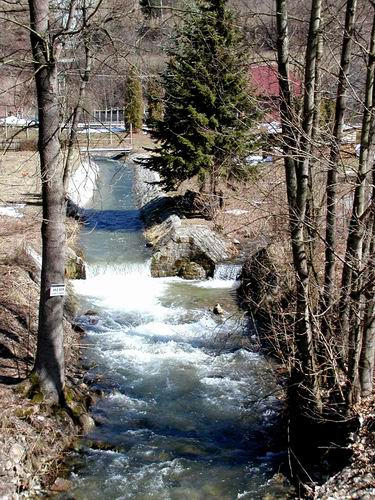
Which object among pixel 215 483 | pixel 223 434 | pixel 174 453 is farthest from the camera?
pixel 223 434

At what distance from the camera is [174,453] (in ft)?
25.2

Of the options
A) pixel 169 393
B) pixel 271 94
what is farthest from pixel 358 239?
pixel 169 393

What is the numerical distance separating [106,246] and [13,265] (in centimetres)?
513

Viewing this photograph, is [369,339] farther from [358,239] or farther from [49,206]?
[49,206]

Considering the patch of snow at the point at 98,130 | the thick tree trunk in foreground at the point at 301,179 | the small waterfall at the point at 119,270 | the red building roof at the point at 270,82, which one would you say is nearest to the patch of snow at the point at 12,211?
the patch of snow at the point at 98,130

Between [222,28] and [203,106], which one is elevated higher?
[222,28]

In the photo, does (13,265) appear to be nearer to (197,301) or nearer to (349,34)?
(197,301)

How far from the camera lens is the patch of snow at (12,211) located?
18.0 m

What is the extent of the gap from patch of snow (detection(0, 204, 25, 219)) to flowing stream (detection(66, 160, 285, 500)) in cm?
380

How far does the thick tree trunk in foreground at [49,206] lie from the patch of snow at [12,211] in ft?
35.3

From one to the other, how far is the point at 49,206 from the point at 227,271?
9112mm

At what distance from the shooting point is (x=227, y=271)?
15.7 metres

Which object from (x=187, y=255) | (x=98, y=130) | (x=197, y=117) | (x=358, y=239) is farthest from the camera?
(x=98, y=130)

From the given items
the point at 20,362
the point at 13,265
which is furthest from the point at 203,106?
the point at 20,362
